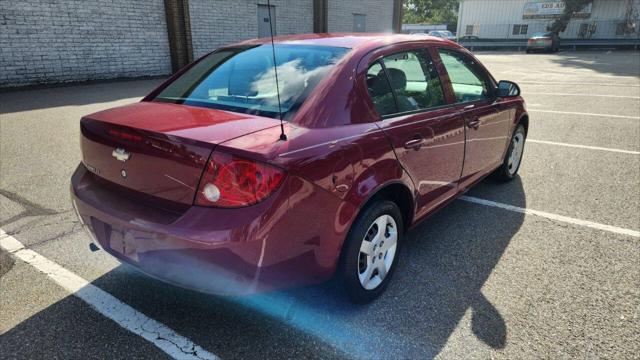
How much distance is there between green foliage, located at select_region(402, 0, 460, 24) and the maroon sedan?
79526 mm

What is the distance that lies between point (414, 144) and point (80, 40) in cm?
1238

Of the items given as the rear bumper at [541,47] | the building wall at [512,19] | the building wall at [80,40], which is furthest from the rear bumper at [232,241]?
the building wall at [512,19]

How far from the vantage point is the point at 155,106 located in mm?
2715

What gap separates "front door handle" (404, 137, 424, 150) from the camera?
8.98 ft

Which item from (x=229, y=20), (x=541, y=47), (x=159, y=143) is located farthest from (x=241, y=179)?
(x=541, y=47)

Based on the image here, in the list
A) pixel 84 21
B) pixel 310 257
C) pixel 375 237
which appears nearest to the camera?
pixel 310 257

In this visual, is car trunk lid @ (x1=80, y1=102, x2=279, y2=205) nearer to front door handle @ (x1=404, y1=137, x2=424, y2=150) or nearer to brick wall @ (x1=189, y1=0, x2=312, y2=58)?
front door handle @ (x1=404, y1=137, x2=424, y2=150)

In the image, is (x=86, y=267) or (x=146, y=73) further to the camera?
(x=146, y=73)

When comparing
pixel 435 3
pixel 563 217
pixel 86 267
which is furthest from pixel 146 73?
pixel 435 3

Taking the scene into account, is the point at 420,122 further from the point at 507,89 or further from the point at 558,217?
the point at 558,217

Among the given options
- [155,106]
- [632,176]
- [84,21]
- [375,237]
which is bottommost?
[632,176]

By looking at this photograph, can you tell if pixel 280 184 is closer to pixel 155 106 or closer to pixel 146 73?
pixel 155 106

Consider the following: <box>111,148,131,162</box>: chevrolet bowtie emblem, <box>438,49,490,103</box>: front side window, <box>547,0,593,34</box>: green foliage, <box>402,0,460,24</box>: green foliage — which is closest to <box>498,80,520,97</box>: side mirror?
<box>438,49,490,103</box>: front side window

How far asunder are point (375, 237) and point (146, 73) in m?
13.4
